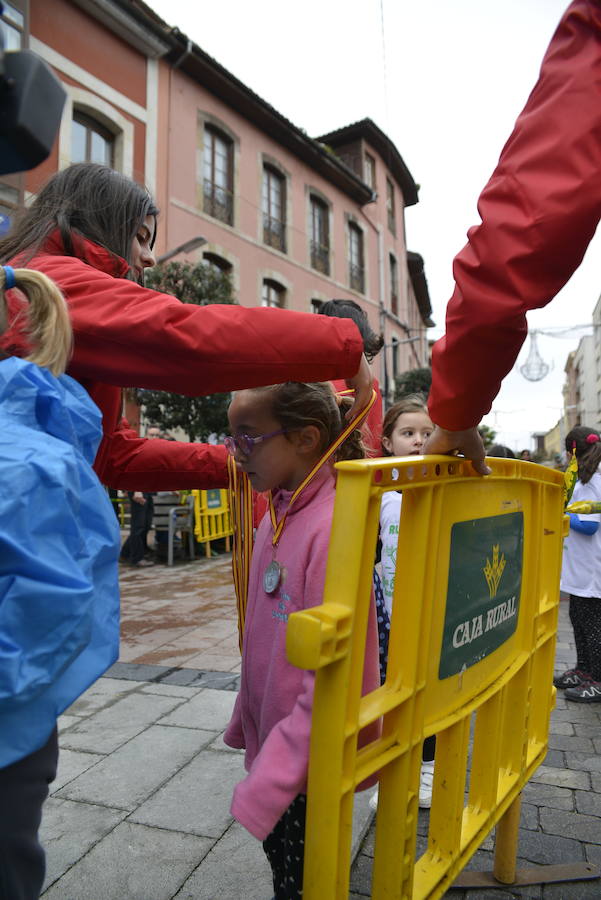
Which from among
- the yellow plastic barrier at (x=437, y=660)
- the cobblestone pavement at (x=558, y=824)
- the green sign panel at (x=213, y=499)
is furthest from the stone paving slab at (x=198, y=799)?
the green sign panel at (x=213, y=499)

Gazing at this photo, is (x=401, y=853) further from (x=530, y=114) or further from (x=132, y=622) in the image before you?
(x=132, y=622)

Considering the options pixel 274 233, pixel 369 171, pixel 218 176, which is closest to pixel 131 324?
pixel 218 176

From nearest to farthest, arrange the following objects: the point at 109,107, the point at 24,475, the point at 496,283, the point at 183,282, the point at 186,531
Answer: the point at 24,475 < the point at 496,283 < the point at 186,531 < the point at 183,282 < the point at 109,107

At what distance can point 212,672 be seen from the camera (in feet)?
13.4

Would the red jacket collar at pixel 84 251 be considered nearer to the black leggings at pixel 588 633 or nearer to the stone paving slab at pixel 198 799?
the stone paving slab at pixel 198 799

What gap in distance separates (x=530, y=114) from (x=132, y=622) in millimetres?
5267

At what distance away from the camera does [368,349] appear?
8.39ft

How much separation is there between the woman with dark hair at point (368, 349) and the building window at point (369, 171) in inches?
907

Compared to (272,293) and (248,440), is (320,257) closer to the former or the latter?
(272,293)

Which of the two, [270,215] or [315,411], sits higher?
[270,215]

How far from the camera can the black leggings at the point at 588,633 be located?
12.5ft

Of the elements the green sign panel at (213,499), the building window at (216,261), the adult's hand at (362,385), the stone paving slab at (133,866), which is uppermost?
the building window at (216,261)

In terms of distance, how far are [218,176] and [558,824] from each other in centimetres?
1615

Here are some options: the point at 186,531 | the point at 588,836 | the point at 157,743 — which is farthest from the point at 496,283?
the point at 186,531
